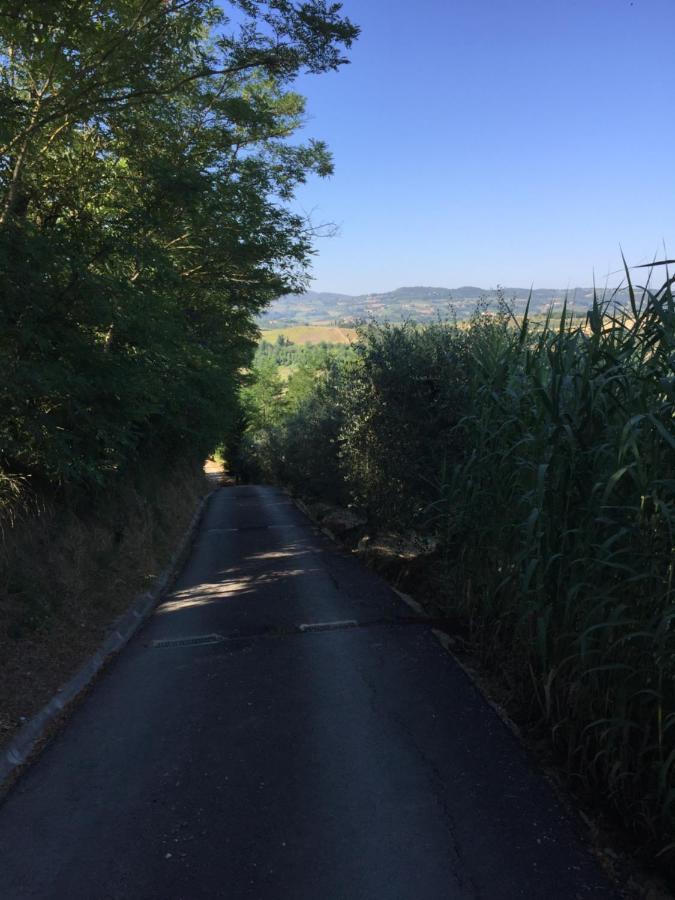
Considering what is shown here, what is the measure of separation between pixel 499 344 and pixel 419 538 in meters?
5.50

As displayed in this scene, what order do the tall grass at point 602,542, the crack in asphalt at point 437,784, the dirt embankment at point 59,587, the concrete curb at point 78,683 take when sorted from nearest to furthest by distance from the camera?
the crack in asphalt at point 437,784, the tall grass at point 602,542, the concrete curb at point 78,683, the dirt embankment at point 59,587

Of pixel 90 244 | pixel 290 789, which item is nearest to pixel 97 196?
pixel 90 244

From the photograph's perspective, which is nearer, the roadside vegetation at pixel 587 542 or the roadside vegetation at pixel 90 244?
the roadside vegetation at pixel 587 542

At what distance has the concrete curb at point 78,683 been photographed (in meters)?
4.63

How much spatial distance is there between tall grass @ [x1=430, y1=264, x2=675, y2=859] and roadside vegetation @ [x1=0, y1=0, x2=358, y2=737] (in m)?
4.55

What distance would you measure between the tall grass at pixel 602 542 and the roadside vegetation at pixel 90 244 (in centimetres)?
455

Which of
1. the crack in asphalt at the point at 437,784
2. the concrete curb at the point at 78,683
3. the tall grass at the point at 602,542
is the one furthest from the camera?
the concrete curb at the point at 78,683

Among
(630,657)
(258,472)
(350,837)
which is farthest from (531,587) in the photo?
(258,472)

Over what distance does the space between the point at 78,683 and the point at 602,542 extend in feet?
17.3

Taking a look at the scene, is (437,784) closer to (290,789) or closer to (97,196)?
(290,789)

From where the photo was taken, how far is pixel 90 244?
7.04 m

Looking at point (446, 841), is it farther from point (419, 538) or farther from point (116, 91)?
point (116, 91)

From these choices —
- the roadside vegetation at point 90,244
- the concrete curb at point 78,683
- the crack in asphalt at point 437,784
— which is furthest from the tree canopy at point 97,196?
the crack in asphalt at point 437,784

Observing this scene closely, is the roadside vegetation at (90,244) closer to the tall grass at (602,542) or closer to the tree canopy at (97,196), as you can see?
the tree canopy at (97,196)
